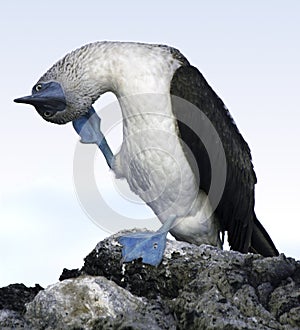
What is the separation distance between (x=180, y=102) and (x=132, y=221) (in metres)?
0.97

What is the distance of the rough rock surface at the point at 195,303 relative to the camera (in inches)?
172

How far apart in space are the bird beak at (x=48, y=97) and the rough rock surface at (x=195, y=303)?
1.56m

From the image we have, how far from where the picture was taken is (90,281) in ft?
15.2

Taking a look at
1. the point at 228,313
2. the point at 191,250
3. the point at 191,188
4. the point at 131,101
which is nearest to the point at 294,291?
the point at 228,313

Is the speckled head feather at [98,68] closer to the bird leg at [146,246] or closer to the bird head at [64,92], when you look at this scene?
the bird head at [64,92]

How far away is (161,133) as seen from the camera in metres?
5.54

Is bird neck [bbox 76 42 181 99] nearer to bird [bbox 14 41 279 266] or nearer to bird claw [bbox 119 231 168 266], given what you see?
bird [bbox 14 41 279 266]

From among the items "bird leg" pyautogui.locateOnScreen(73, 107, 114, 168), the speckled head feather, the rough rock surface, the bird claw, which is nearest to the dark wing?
the speckled head feather

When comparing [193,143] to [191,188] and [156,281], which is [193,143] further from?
[156,281]

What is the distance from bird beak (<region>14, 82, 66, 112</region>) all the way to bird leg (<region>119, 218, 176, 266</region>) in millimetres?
1072

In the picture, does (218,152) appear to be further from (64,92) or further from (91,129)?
(64,92)

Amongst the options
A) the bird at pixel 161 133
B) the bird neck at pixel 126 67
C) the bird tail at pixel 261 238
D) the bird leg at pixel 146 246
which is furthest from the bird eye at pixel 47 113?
the bird tail at pixel 261 238

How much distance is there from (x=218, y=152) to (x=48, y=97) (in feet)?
4.17

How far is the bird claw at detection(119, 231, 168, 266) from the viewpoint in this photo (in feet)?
17.4
